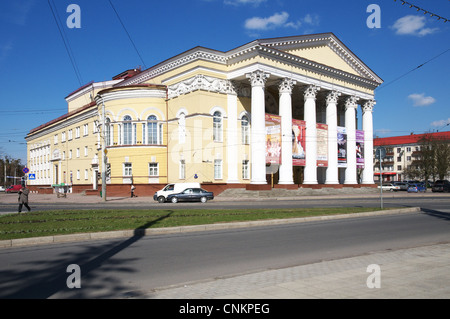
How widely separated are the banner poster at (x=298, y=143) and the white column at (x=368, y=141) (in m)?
13.9

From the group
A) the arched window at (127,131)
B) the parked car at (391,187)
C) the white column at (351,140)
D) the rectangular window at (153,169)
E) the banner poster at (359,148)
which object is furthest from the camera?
the parked car at (391,187)

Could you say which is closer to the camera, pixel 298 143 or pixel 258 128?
pixel 258 128

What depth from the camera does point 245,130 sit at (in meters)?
44.0

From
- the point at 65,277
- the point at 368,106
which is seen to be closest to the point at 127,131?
the point at 368,106

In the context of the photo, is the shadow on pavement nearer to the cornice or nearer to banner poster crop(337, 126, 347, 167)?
the cornice

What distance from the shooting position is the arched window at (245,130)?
143 feet

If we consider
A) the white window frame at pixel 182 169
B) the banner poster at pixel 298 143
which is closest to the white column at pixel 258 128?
the banner poster at pixel 298 143

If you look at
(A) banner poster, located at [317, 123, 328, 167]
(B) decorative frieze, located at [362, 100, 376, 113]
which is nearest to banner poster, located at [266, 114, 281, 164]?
(A) banner poster, located at [317, 123, 328, 167]

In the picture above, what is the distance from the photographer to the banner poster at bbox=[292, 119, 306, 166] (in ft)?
142

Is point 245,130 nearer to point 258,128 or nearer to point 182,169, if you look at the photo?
point 258,128

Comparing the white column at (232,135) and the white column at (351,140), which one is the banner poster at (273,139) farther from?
the white column at (351,140)

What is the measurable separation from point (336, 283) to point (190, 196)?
92.0 feet

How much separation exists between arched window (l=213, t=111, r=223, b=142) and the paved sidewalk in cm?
3373
